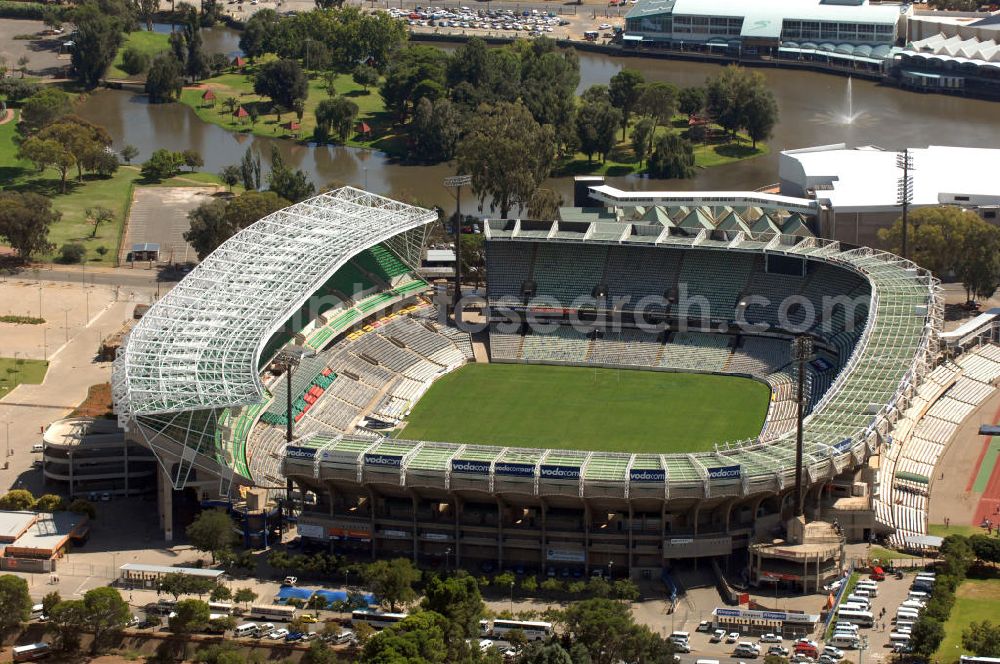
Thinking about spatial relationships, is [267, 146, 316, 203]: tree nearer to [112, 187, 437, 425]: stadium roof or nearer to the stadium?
[112, 187, 437, 425]: stadium roof

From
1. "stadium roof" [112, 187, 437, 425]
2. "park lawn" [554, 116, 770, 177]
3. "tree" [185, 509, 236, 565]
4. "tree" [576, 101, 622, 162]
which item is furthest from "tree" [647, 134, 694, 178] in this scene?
"tree" [185, 509, 236, 565]

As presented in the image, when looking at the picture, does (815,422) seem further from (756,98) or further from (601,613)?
(756,98)

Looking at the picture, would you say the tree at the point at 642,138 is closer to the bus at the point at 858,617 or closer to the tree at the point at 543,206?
the tree at the point at 543,206

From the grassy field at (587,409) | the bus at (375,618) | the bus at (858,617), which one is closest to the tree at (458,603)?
the bus at (375,618)

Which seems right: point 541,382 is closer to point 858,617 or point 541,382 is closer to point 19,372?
point 19,372

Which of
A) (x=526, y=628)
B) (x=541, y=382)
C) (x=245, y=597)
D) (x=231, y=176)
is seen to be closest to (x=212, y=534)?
(x=245, y=597)

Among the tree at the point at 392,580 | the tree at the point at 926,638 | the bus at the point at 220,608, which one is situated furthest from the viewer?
the tree at the point at 392,580
